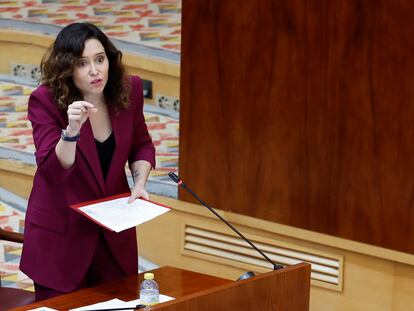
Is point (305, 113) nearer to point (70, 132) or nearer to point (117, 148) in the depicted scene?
point (117, 148)

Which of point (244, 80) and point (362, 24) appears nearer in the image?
point (362, 24)

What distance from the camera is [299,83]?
3223mm

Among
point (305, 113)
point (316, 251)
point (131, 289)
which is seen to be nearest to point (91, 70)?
point (131, 289)

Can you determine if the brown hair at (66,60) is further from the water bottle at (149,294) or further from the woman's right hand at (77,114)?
the water bottle at (149,294)

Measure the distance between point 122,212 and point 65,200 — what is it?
0.44 ft

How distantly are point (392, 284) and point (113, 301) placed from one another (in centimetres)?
119

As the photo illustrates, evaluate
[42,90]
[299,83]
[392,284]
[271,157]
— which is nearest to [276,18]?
[299,83]

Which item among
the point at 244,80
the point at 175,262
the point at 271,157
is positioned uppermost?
the point at 244,80

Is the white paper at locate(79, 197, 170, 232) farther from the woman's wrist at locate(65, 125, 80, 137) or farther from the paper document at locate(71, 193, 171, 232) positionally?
the woman's wrist at locate(65, 125, 80, 137)

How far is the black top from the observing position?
7.68 ft

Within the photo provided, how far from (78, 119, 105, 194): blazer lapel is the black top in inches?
1.3

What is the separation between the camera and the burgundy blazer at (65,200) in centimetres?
226

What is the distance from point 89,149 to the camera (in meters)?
2.29

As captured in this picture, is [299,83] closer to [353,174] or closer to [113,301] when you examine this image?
[353,174]
